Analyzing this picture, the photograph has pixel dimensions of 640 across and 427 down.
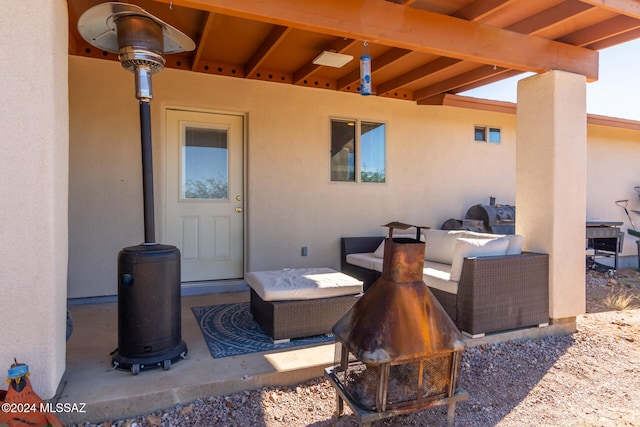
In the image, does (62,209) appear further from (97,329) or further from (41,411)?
(97,329)

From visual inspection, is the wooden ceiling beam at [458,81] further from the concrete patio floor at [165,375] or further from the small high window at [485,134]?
the concrete patio floor at [165,375]

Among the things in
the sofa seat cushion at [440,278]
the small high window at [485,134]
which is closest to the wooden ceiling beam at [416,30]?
the sofa seat cushion at [440,278]

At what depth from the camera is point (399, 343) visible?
70.8 inches

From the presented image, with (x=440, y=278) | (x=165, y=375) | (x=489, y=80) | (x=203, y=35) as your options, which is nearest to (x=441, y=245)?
(x=440, y=278)

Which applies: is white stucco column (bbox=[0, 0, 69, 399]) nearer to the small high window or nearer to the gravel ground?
the gravel ground

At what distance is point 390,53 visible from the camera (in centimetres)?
402

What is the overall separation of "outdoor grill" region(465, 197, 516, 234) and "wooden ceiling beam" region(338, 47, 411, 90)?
270 centimetres

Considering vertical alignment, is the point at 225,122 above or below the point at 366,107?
below

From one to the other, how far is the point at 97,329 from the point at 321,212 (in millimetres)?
2837

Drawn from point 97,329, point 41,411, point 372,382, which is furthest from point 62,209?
point 372,382

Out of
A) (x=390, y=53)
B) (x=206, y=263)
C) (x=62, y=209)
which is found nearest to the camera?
(x=62, y=209)

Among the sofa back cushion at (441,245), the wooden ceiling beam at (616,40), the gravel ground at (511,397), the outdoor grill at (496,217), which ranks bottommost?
the gravel ground at (511,397)

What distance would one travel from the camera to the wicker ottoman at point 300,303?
2.87 metres

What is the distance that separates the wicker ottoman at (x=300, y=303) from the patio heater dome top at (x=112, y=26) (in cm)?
189
